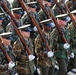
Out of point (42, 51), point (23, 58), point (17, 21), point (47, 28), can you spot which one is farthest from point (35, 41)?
point (17, 21)

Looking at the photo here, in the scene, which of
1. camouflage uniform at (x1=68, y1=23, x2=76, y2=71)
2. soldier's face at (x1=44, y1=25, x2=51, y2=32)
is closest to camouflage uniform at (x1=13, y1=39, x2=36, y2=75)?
soldier's face at (x1=44, y1=25, x2=51, y2=32)

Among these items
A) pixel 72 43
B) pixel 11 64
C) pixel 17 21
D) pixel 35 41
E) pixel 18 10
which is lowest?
pixel 72 43

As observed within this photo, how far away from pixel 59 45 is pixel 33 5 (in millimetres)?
1684

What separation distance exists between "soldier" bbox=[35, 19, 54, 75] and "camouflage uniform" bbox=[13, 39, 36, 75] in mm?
414

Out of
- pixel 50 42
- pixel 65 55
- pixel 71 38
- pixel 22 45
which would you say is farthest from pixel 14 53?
pixel 71 38

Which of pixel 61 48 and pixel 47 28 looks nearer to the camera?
pixel 47 28

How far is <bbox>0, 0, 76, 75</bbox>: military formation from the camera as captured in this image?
7471mm

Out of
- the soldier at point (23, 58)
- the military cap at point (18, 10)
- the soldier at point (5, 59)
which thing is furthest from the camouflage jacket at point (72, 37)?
the soldier at point (5, 59)

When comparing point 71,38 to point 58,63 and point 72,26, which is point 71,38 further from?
point 58,63

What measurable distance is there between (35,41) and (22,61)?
0.76 meters

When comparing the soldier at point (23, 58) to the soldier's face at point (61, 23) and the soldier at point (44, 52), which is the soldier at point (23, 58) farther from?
the soldier's face at point (61, 23)

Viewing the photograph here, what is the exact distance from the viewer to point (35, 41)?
8289 mm

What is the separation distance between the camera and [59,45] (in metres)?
8.88

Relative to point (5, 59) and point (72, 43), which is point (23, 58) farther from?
point (72, 43)
